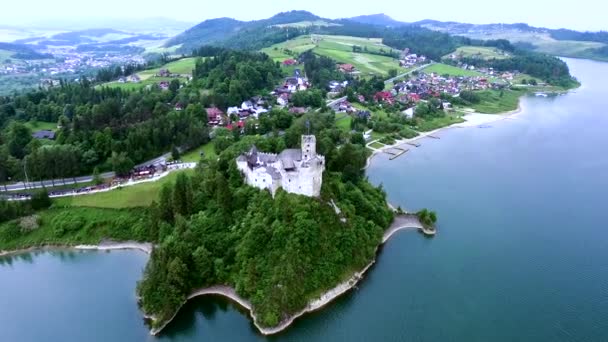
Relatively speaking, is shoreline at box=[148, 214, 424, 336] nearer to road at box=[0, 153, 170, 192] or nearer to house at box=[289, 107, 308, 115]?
road at box=[0, 153, 170, 192]

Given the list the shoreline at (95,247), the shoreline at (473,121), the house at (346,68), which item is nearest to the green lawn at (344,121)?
the shoreline at (473,121)

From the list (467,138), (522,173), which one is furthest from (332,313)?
(467,138)

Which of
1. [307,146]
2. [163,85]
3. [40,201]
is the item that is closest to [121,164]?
[40,201]

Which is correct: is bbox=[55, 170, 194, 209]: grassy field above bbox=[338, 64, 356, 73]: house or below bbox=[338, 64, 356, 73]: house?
above

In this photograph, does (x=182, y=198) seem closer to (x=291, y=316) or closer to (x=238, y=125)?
(x=291, y=316)

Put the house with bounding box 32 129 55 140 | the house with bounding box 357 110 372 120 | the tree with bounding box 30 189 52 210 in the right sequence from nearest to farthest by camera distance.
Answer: the tree with bounding box 30 189 52 210, the house with bounding box 32 129 55 140, the house with bounding box 357 110 372 120

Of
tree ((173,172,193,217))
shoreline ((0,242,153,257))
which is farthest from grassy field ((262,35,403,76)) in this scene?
shoreline ((0,242,153,257))

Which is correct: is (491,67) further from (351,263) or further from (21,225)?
(21,225)
